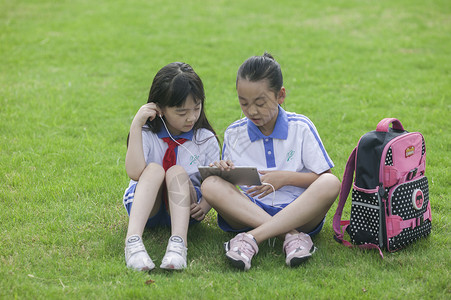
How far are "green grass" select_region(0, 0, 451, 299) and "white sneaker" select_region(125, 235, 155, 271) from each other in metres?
0.07

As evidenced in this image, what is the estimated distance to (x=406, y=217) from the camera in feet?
11.0

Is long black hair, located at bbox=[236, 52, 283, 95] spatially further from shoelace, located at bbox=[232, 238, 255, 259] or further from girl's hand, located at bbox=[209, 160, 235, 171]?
shoelace, located at bbox=[232, 238, 255, 259]

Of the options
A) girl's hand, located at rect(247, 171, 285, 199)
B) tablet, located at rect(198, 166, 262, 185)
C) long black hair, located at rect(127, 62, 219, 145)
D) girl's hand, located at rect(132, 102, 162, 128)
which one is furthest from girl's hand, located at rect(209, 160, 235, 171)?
girl's hand, located at rect(132, 102, 162, 128)

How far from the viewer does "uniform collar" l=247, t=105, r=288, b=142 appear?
3.56m

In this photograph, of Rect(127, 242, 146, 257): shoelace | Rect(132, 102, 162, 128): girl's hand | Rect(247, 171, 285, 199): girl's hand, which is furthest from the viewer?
Rect(132, 102, 162, 128): girl's hand

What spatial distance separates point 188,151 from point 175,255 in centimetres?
84

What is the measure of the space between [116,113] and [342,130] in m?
2.58

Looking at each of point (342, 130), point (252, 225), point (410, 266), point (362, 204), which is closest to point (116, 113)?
point (342, 130)

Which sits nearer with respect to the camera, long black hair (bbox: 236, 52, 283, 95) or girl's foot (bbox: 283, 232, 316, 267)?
girl's foot (bbox: 283, 232, 316, 267)

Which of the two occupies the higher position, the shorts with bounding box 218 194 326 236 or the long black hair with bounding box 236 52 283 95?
the long black hair with bounding box 236 52 283 95

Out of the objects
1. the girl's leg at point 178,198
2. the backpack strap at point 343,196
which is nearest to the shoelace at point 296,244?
the backpack strap at point 343,196

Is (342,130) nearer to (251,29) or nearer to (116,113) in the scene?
(116,113)

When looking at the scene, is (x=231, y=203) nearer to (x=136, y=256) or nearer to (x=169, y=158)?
(x=169, y=158)

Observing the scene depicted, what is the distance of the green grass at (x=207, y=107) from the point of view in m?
3.07
